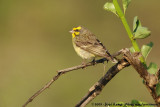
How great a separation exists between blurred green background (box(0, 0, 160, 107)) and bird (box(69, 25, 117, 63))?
2.21 metres

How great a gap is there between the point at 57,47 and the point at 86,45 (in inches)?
270

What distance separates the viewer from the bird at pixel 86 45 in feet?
14.7

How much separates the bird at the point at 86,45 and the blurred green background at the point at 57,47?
2212 millimetres

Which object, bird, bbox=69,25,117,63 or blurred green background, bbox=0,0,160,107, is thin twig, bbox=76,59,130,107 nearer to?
bird, bbox=69,25,117,63

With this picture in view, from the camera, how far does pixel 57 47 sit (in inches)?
463

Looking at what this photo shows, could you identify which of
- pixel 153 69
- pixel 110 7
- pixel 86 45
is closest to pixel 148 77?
pixel 153 69

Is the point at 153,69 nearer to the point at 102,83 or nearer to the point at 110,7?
the point at 102,83

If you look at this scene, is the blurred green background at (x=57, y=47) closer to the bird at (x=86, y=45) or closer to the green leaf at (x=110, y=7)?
the bird at (x=86, y=45)

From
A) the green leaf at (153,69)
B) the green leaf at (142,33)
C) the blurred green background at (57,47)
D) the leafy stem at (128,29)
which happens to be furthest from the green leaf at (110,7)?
the blurred green background at (57,47)

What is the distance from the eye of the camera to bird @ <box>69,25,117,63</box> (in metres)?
4.48

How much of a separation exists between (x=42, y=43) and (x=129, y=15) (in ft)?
8.09

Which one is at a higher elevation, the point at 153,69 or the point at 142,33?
the point at 142,33

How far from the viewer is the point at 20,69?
10.7 m

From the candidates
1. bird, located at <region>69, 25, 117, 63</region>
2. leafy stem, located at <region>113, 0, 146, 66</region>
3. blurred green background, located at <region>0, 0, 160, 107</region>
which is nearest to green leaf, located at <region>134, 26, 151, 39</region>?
leafy stem, located at <region>113, 0, 146, 66</region>
